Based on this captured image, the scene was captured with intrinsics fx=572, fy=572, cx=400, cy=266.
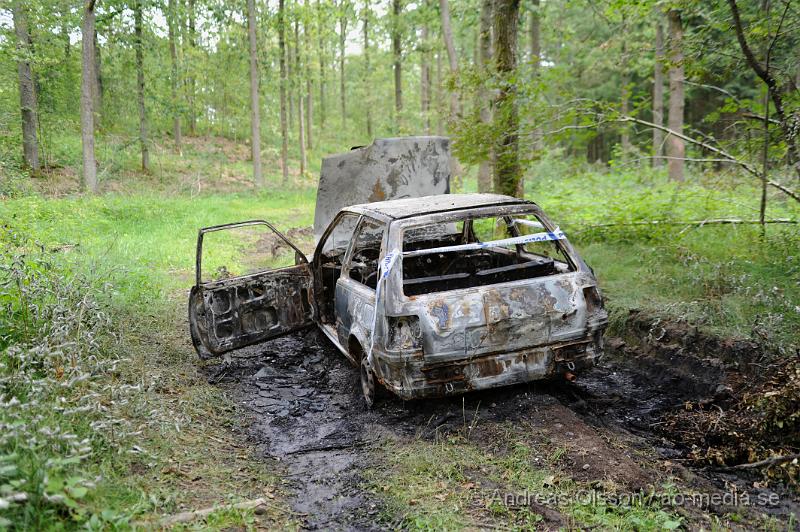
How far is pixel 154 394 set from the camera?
482 cm

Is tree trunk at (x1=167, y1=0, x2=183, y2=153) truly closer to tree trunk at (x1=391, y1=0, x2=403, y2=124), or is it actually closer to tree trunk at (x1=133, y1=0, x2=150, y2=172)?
tree trunk at (x1=133, y1=0, x2=150, y2=172)

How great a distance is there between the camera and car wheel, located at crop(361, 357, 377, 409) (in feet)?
15.9

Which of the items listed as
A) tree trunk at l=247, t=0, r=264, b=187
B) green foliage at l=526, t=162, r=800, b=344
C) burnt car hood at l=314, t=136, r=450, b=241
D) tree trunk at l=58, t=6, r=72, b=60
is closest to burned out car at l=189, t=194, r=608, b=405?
green foliage at l=526, t=162, r=800, b=344

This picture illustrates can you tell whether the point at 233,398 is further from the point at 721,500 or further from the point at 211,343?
the point at 721,500

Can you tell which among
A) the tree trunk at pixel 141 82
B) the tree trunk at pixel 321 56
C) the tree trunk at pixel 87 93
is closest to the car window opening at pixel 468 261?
the tree trunk at pixel 87 93

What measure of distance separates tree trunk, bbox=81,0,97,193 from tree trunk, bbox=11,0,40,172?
6.13ft

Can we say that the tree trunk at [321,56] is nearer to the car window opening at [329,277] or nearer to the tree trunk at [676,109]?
the tree trunk at [676,109]

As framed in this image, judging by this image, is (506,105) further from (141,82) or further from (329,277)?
(141,82)

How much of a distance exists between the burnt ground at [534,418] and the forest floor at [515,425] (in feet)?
0.06

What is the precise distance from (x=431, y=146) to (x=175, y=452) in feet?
22.4

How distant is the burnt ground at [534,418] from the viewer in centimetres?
355

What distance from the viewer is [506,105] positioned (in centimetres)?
843

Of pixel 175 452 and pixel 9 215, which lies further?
pixel 9 215

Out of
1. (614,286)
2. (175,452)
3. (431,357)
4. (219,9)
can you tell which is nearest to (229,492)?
(175,452)
